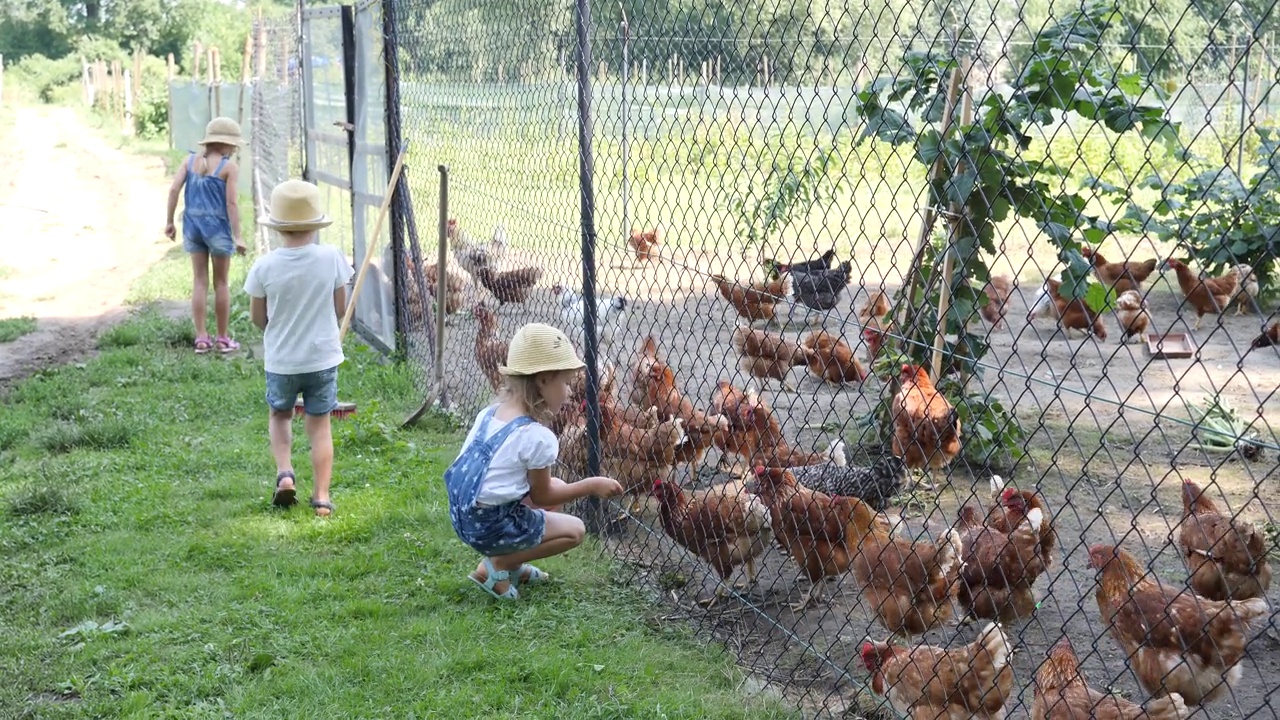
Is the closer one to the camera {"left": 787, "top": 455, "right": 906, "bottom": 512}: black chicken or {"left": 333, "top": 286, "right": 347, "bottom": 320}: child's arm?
{"left": 787, "top": 455, "right": 906, "bottom": 512}: black chicken

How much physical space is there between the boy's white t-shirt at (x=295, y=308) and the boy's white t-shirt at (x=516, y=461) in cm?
157

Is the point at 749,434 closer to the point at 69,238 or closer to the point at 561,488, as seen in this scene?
the point at 561,488

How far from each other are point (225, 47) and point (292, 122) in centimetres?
5206

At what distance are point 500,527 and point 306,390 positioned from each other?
168 centimetres

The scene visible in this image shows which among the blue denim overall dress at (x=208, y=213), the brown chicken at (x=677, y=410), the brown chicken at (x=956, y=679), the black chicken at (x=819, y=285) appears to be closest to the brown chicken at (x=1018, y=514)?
the brown chicken at (x=956, y=679)

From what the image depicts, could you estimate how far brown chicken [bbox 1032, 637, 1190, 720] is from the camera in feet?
10.3

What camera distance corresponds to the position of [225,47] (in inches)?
2283

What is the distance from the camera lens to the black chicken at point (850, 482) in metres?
4.79

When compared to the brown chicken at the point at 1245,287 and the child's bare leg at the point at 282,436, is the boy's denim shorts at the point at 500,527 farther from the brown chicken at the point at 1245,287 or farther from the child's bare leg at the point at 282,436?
the brown chicken at the point at 1245,287

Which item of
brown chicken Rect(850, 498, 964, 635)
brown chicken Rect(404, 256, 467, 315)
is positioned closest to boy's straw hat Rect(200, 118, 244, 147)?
brown chicken Rect(404, 256, 467, 315)

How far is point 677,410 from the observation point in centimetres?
578

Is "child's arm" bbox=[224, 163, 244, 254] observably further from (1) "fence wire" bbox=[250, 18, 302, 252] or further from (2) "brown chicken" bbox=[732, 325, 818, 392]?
(2) "brown chicken" bbox=[732, 325, 818, 392]

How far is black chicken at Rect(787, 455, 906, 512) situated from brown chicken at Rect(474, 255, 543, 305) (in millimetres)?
2993

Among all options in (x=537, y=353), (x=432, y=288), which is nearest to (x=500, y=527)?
(x=537, y=353)
